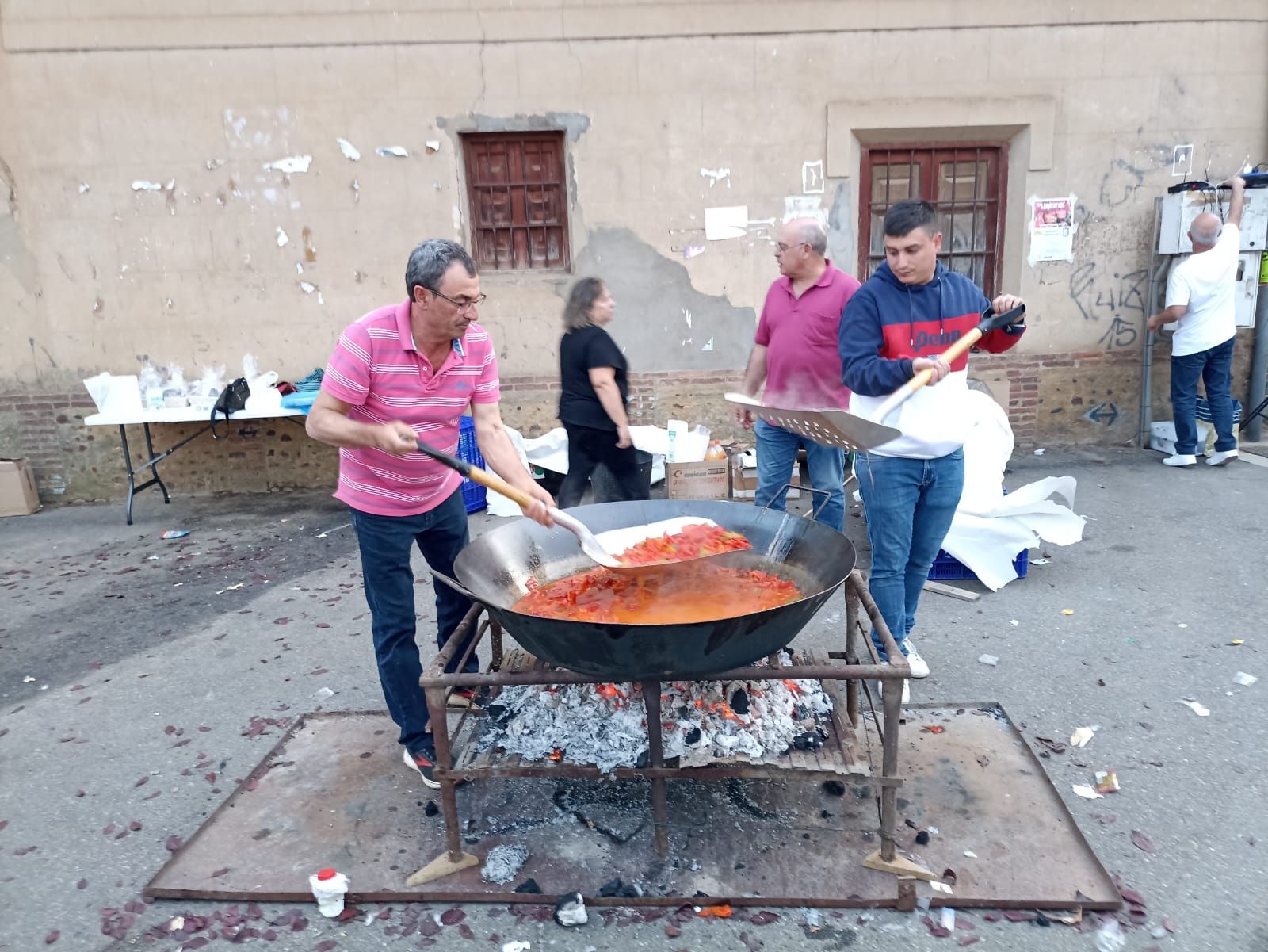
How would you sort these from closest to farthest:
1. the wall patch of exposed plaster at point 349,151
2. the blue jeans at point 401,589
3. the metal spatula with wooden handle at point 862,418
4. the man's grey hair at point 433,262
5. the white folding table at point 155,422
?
the man's grey hair at point 433,262 < the metal spatula with wooden handle at point 862,418 < the blue jeans at point 401,589 < the white folding table at point 155,422 < the wall patch of exposed plaster at point 349,151

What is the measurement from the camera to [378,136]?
6977 mm

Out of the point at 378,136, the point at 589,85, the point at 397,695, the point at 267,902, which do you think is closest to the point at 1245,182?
the point at 589,85

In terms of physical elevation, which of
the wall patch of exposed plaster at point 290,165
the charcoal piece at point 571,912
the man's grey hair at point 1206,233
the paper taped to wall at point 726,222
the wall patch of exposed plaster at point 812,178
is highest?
the wall patch of exposed plaster at point 290,165

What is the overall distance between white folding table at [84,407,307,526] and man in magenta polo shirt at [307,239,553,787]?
405 centimetres

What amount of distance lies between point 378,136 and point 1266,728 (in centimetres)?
715

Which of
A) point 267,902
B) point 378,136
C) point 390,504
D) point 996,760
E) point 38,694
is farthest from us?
point 378,136

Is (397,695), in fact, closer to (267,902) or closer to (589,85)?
(267,902)

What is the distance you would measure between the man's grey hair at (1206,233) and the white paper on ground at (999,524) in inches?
135

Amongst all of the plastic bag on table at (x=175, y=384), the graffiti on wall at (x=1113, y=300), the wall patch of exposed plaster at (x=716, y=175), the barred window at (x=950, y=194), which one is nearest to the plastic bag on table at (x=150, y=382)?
the plastic bag on table at (x=175, y=384)

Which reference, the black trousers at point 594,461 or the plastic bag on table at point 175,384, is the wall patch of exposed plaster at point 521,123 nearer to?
the plastic bag on table at point 175,384

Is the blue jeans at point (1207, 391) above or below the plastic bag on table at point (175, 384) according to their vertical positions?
below

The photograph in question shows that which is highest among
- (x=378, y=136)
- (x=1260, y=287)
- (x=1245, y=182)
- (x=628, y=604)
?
(x=378, y=136)

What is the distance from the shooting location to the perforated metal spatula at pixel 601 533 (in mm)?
2562

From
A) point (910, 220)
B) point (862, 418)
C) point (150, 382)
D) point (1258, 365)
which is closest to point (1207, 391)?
point (1258, 365)
